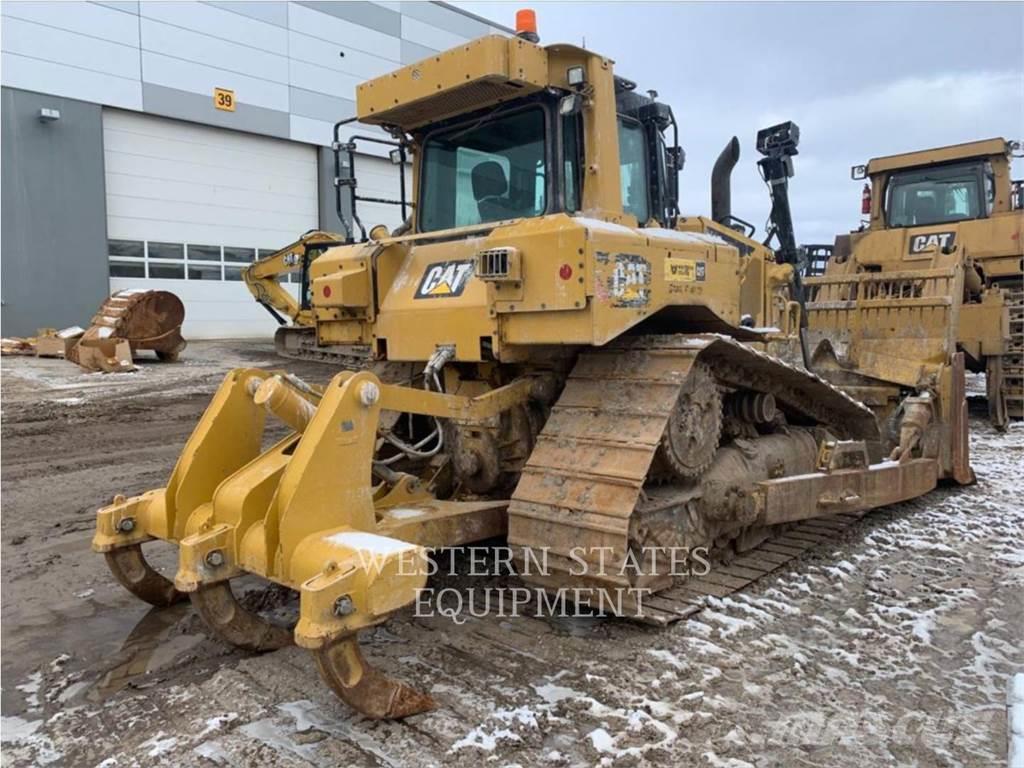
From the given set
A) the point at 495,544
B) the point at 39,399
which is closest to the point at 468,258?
the point at 495,544

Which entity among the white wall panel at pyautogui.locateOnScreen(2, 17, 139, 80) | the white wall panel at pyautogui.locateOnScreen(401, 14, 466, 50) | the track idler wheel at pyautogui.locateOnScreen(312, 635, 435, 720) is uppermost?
the white wall panel at pyautogui.locateOnScreen(401, 14, 466, 50)

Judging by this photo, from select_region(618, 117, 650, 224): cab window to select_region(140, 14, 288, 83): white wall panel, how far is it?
1762cm

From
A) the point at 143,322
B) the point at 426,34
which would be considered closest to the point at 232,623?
the point at 143,322

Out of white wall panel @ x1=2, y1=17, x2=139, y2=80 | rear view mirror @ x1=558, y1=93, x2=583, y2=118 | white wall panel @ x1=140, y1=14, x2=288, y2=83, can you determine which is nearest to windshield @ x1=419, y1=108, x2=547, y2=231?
rear view mirror @ x1=558, y1=93, x2=583, y2=118

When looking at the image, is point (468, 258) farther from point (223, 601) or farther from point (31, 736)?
point (31, 736)

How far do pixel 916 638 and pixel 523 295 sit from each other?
94.2 inches

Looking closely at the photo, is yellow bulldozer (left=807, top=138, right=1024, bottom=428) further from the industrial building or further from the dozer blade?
the industrial building

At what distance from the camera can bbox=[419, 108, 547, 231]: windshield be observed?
4.33 meters

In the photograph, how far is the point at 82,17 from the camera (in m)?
17.4

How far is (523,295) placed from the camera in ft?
12.3

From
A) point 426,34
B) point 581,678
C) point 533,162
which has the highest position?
point 426,34

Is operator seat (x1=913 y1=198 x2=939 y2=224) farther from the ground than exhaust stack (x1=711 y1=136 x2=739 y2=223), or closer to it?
farther from the ground

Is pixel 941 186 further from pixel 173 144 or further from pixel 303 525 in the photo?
pixel 173 144

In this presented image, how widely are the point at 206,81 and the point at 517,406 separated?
18457 mm
